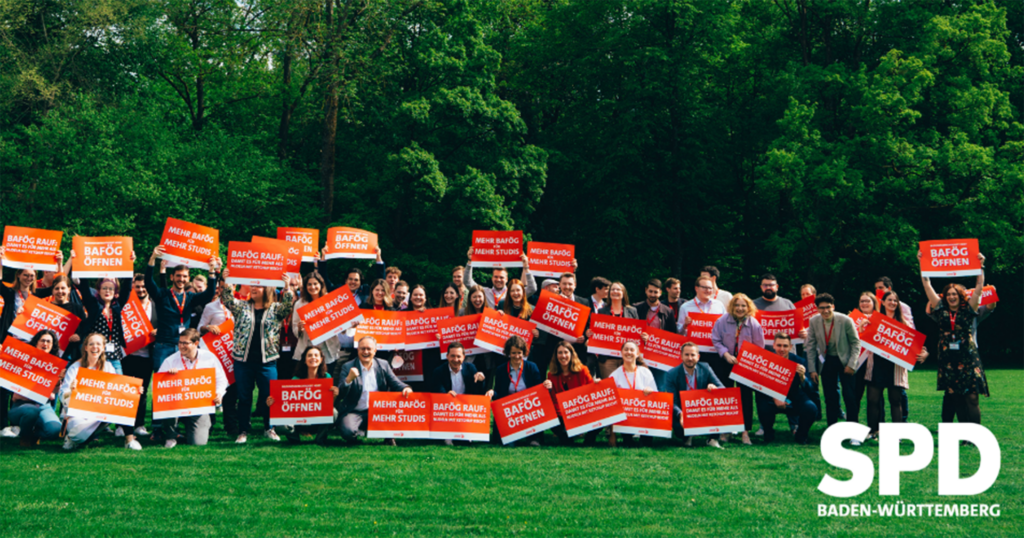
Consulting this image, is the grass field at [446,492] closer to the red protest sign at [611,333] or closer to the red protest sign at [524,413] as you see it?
the red protest sign at [524,413]

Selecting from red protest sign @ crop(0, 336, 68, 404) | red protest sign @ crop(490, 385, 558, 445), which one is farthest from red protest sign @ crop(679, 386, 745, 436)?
red protest sign @ crop(0, 336, 68, 404)

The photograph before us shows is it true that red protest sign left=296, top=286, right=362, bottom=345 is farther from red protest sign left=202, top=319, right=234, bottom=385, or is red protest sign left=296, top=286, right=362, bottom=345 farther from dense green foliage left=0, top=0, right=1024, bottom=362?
dense green foliage left=0, top=0, right=1024, bottom=362

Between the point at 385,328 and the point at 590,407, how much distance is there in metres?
2.93

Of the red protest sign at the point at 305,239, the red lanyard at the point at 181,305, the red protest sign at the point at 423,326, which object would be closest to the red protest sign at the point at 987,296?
the red protest sign at the point at 423,326

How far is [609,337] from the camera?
1158cm

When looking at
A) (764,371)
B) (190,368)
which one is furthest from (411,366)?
(764,371)

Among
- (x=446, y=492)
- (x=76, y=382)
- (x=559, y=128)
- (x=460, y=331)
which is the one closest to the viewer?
(x=446, y=492)

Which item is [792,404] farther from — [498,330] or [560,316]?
[498,330]

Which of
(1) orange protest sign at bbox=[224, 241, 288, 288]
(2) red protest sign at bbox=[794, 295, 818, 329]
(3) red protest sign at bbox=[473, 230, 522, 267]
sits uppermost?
(3) red protest sign at bbox=[473, 230, 522, 267]

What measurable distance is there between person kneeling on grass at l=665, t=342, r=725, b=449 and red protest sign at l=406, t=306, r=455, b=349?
3.01 meters

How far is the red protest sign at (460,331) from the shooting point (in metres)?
11.5

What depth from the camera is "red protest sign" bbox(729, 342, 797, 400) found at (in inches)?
428

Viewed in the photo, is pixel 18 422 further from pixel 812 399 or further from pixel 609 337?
pixel 812 399

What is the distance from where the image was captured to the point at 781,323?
12.1 meters
